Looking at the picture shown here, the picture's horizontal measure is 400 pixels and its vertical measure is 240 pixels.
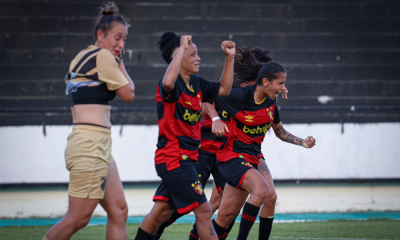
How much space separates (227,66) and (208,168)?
1351 mm

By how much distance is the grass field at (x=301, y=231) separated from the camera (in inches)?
213

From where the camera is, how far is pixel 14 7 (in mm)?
8461

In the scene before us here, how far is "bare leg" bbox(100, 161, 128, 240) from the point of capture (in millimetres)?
3033

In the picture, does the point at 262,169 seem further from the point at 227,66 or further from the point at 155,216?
the point at 155,216

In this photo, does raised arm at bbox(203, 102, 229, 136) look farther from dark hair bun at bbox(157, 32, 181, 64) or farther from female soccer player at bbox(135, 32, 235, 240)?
dark hair bun at bbox(157, 32, 181, 64)

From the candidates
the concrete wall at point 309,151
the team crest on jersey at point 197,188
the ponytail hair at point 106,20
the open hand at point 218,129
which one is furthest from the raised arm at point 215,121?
the concrete wall at point 309,151

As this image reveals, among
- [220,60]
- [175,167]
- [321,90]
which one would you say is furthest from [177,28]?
[175,167]

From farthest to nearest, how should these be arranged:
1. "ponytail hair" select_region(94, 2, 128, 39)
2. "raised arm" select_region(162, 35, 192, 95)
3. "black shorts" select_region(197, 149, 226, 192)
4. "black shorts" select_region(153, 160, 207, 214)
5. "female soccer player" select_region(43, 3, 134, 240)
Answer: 1. "black shorts" select_region(197, 149, 226, 192)
2. "black shorts" select_region(153, 160, 207, 214)
3. "raised arm" select_region(162, 35, 192, 95)
4. "ponytail hair" select_region(94, 2, 128, 39)
5. "female soccer player" select_region(43, 3, 134, 240)

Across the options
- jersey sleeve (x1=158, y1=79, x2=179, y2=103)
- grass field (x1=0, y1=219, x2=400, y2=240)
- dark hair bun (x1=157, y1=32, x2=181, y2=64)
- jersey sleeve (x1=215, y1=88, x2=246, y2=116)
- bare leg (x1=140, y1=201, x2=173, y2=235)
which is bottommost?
grass field (x1=0, y1=219, x2=400, y2=240)

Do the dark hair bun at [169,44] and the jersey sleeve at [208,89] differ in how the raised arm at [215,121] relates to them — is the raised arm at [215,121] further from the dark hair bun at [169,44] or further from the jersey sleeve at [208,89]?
the dark hair bun at [169,44]

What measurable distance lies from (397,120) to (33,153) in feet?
19.8

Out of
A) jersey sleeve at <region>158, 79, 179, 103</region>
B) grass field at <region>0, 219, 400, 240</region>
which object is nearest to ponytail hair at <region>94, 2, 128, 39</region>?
jersey sleeve at <region>158, 79, 179, 103</region>

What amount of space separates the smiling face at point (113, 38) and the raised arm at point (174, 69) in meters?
0.37

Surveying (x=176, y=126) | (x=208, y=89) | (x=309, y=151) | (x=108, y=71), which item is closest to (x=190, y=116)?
(x=176, y=126)
